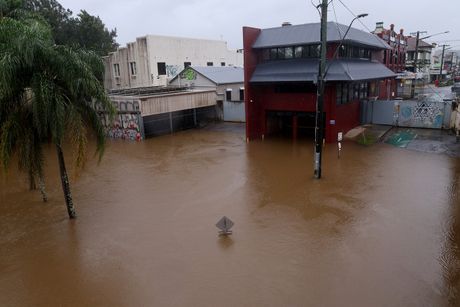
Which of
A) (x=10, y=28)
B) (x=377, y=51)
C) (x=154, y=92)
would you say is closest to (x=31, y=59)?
(x=10, y=28)

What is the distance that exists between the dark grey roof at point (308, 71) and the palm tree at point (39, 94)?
14.9 meters

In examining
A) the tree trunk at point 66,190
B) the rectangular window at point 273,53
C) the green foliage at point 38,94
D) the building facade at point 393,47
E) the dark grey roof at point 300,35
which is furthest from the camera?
the building facade at point 393,47

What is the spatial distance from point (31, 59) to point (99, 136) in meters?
3.48

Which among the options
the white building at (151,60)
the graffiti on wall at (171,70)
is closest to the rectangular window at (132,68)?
the white building at (151,60)

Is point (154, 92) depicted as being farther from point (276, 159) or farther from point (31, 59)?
point (31, 59)

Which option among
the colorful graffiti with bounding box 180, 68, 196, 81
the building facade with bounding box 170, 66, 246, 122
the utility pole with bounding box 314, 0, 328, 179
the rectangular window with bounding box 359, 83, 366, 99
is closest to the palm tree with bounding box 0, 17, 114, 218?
the utility pole with bounding box 314, 0, 328, 179

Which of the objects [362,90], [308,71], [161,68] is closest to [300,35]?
[308,71]

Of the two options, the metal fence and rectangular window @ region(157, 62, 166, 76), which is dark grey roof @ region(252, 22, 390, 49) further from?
rectangular window @ region(157, 62, 166, 76)

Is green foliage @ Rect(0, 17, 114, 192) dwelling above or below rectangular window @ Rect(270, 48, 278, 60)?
below

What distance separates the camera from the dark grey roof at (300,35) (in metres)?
24.7

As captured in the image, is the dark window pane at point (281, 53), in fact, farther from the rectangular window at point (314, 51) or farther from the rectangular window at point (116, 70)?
the rectangular window at point (116, 70)

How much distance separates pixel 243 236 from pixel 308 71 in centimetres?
1595

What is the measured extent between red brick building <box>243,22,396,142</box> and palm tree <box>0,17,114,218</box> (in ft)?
50.6

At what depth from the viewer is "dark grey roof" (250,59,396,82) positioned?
922 inches
